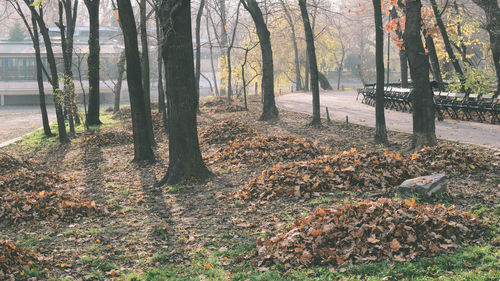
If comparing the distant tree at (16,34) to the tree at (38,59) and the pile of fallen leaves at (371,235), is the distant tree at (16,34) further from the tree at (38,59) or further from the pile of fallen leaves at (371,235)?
the pile of fallen leaves at (371,235)

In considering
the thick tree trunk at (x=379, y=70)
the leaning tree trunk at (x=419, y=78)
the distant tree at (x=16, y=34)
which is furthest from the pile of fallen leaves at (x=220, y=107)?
the distant tree at (x=16, y=34)

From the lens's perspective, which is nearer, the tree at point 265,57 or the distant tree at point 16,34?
the tree at point 265,57

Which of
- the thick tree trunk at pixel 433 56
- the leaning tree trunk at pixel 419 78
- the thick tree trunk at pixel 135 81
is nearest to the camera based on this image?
the leaning tree trunk at pixel 419 78

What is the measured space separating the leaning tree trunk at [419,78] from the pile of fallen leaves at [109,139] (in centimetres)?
1074

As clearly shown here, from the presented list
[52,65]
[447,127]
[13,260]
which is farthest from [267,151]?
[52,65]

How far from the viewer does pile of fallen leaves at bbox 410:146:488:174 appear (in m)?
9.09

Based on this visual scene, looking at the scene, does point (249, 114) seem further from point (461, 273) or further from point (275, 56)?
point (275, 56)

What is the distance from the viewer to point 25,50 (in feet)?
197

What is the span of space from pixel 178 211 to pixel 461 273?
4.81 m

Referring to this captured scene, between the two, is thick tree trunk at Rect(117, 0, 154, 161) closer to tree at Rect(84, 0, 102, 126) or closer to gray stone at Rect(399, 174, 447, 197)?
gray stone at Rect(399, 174, 447, 197)

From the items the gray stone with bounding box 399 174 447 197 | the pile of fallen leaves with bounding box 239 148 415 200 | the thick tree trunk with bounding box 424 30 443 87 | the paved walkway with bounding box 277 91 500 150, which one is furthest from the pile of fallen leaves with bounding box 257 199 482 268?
the thick tree trunk with bounding box 424 30 443 87

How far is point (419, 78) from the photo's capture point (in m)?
11.3

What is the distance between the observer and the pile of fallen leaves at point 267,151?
11.6 m

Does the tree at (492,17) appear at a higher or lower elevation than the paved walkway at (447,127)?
higher
